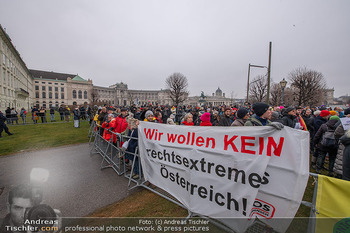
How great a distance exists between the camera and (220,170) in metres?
2.43

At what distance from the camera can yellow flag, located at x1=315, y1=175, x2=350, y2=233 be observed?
1579 millimetres

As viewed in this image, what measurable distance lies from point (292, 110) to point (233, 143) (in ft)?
12.9

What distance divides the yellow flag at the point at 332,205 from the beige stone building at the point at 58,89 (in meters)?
93.0

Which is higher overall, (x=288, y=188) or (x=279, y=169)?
(x=279, y=169)

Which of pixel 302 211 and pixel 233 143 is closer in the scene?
pixel 233 143

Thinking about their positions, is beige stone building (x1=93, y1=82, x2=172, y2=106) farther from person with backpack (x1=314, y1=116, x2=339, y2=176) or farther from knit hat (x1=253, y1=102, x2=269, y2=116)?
knit hat (x1=253, y1=102, x2=269, y2=116)

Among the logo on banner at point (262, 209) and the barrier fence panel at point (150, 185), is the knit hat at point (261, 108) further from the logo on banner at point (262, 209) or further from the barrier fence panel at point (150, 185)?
the logo on banner at point (262, 209)

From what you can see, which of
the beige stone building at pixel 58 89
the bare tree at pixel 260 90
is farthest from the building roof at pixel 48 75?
the bare tree at pixel 260 90

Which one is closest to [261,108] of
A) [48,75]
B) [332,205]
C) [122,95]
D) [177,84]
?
[332,205]

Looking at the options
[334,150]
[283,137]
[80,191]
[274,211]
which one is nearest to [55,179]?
[80,191]

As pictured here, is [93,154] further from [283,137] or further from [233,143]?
[283,137]

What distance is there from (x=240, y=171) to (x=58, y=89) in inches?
4406

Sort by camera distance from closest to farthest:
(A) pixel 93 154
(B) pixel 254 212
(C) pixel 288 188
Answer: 1. (C) pixel 288 188
2. (B) pixel 254 212
3. (A) pixel 93 154

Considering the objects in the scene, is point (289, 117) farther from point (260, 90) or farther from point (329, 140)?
point (260, 90)
